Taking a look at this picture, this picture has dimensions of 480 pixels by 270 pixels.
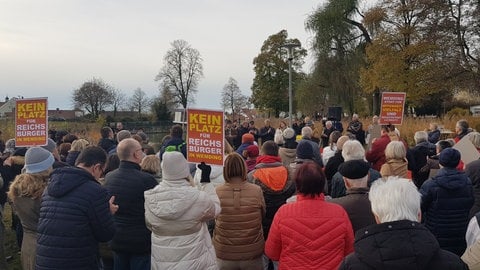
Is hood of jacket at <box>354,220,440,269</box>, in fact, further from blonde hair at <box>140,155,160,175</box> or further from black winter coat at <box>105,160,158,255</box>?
blonde hair at <box>140,155,160,175</box>

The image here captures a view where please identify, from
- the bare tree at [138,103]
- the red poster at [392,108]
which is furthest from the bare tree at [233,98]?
the red poster at [392,108]

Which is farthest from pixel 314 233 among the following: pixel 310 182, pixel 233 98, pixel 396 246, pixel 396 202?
pixel 233 98

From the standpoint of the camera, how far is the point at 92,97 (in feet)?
207

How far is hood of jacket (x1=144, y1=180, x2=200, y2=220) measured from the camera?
385cm

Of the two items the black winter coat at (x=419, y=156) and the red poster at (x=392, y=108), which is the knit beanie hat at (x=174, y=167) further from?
the red poster at (x=392, y=108)

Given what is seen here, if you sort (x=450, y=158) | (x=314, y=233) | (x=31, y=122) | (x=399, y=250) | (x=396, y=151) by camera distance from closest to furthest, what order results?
(x=399, y=250), (x=314, y=233), (x=450, y=158), (x=396, y=151), (x=31, y=122)

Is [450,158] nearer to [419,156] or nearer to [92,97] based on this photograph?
[419,156]

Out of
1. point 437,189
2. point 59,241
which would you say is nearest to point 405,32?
point 437,189

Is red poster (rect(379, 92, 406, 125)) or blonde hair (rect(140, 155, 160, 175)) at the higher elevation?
red poster (rect(379, 92, 406, 125))

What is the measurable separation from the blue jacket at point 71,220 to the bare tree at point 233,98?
6172 cm

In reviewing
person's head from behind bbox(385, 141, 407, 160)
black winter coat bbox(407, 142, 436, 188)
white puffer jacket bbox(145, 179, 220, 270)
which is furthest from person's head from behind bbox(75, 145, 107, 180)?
black winter coat bbox(407, 142, 436, 188)

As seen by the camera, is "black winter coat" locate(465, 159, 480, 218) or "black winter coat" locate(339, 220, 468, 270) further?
"black winter coat" locate(465, 159, 480, 218)

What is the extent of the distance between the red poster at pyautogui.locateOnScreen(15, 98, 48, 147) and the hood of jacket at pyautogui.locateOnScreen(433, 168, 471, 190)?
5.86 m

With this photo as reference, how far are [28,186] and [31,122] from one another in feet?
12.1
